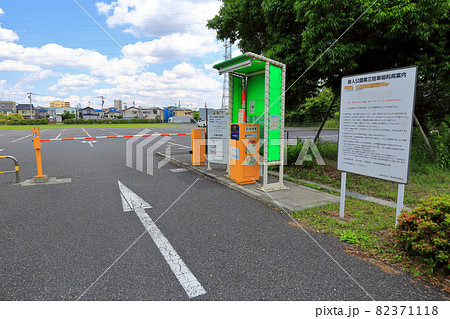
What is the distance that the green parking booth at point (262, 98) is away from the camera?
5.98m

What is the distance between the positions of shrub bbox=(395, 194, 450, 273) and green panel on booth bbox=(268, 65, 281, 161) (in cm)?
313

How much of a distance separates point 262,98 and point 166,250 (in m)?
4.77

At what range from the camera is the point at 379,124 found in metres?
3.78

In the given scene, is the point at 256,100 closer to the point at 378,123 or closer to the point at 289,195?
the point at 289,195

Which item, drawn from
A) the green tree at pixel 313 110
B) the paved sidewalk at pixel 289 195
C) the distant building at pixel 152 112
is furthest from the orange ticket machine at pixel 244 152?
the distant building at pixel 152 112

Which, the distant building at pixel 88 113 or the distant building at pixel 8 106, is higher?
the distant building at pixel 8 106

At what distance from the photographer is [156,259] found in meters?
3.25

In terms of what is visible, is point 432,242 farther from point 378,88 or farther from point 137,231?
point 137,231

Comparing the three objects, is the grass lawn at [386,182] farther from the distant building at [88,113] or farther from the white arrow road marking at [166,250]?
the distant building at [88,113]

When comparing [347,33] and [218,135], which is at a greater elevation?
[347,33]

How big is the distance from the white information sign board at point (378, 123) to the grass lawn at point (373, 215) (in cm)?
83

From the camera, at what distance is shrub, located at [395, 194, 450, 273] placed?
287 cm

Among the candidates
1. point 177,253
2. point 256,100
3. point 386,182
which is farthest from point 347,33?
point 177,253

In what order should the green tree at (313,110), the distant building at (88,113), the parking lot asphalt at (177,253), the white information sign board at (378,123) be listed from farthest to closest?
the distant building at (88,113) < the green tree at (313,110) < the white information sign board at (378,123) < the parking lot asphalt at (177,253)
